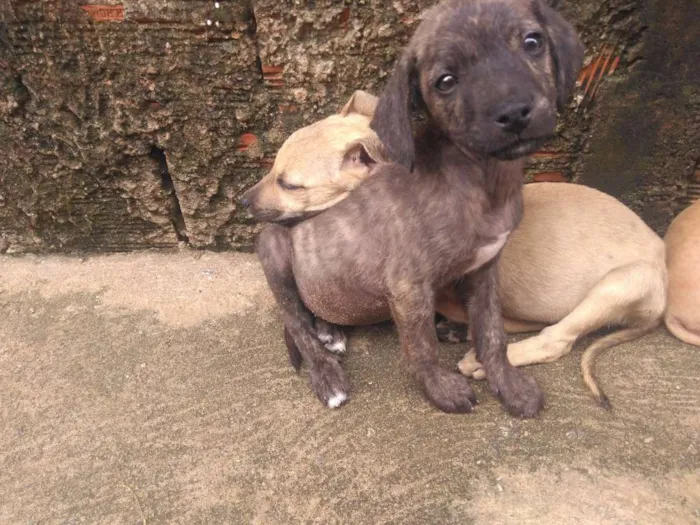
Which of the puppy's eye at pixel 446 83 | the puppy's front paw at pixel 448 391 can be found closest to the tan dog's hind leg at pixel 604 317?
the puppy's front paw at pixel 448 391

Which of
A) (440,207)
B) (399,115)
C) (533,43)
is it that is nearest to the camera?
(533,43)

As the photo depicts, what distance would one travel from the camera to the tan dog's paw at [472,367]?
3086mm

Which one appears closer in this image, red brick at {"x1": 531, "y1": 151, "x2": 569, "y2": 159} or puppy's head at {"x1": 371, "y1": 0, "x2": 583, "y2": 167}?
puppy's head at {"x1": 371, "y1": 0, "x2": 583, "y2": 167}

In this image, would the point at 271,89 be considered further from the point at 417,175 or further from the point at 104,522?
the point at 104,522

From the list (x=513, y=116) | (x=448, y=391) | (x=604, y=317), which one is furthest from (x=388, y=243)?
(x=604, y=317)

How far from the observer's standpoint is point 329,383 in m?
3.02

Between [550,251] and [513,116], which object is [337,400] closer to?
[550,251]

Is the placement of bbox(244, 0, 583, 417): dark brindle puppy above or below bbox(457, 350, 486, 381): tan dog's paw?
above

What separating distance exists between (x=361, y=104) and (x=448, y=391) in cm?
164

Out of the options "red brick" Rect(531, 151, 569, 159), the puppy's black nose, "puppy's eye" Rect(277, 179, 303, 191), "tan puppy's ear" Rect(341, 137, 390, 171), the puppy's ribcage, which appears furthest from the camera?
"red brick" Rect(531, 151, 569, 159)

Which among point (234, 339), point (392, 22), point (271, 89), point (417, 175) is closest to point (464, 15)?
point (417, 175)

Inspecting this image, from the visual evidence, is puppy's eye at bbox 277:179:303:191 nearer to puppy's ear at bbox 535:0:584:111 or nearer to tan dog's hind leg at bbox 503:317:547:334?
puppy's ear at bbox 535:0:584:111

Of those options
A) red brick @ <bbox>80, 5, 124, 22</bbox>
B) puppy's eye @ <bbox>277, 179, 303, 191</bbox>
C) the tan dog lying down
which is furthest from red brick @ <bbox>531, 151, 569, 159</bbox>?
red brick @ <bbox>80, 5, 124, 22</bbox>

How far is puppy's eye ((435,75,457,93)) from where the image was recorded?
7.66 ft
